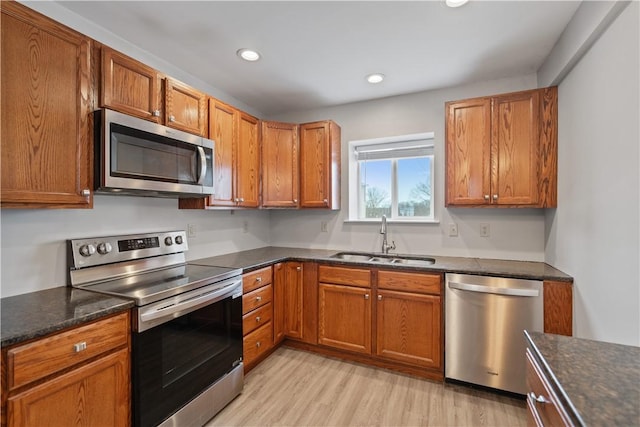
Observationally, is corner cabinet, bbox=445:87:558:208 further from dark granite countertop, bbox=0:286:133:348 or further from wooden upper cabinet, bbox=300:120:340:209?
dark granite countertop, bbox=0:286:133:348

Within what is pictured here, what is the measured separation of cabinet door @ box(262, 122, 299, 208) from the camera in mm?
3041

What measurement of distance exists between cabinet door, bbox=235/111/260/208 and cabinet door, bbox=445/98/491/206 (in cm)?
179

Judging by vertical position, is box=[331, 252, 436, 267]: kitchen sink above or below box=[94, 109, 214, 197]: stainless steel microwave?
below

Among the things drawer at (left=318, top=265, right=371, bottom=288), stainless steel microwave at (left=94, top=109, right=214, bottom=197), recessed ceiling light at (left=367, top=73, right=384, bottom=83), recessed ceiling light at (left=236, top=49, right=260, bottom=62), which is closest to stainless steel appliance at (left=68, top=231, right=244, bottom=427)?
stainless steel microwave at (left=94, top=109, right=214, bottom=197)

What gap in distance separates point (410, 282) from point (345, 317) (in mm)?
680

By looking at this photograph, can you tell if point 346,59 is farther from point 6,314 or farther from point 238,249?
point 6,314

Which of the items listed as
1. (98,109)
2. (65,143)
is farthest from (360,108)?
(65,143)

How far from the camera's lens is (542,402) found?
0.95 m

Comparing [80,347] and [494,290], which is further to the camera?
[494,290]

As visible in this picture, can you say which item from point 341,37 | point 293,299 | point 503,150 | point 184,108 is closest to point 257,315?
point 293,299

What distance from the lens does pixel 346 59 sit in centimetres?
233

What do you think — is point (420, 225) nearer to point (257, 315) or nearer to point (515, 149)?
point (515, 149)

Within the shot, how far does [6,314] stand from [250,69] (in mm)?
2220

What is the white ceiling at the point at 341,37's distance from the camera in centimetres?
175
